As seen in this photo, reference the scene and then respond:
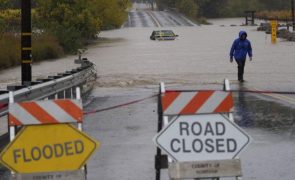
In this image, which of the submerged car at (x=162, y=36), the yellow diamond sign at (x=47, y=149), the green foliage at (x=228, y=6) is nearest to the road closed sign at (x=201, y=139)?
the yellow diamond sign at (x=47, y=149)

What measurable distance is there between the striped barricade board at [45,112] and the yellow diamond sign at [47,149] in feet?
0.22

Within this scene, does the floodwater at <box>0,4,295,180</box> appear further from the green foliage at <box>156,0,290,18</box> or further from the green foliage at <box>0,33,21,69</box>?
the green foliage at <box>156,0,290,18</box>

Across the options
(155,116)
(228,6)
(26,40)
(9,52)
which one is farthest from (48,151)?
(228,6)

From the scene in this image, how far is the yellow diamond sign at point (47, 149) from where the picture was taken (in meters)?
7.58

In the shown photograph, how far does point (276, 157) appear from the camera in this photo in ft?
34.3

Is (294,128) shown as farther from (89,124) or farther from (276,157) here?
(89,124)

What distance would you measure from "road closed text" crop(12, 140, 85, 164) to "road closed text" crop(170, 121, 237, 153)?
100cm

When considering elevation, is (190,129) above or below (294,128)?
above

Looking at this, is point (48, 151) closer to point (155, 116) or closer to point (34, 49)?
point (155, 116)

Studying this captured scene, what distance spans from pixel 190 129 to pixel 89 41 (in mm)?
63142

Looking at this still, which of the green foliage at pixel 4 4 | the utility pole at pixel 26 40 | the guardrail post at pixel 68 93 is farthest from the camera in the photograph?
the green foliage at pixel 4 4

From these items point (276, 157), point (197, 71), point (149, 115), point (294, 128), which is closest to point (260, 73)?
point (197, 71)

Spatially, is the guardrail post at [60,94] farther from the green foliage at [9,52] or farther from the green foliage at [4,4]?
the green foliage at [4,4]

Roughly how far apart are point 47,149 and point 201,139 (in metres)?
1.60
